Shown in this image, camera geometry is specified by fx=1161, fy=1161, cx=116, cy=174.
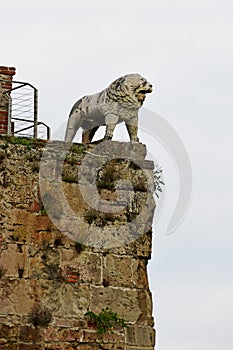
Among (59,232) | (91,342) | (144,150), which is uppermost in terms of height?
(144,150)

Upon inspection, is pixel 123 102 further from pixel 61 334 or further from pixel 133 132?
pixel 61 334

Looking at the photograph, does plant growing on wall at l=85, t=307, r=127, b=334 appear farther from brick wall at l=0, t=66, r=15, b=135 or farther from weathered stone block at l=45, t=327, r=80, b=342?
brick wall at l=0, t=66, r=15, b=135

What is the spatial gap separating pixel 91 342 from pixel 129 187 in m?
2.08

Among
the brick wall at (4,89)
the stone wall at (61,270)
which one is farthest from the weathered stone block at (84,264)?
the brick wall at (4,89)

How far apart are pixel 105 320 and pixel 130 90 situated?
9.70 ft

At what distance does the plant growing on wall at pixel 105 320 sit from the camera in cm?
1420

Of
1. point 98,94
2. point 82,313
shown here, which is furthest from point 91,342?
point 98,94

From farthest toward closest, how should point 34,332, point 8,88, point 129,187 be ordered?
point 8,88
point 129,187
point 34,332

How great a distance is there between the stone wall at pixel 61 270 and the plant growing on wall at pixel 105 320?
0.13 ft

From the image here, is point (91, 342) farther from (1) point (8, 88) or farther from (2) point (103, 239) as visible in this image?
(1) point (8, 88)

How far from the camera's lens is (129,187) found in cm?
1487

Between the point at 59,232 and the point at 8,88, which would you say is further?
the point at 8,88

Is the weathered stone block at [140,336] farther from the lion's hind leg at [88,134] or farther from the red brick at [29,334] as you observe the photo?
the lion's hind leg at [88,134]

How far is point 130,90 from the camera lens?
14.9 meters
